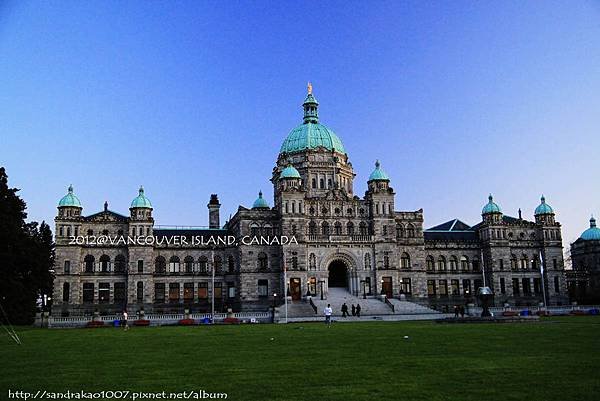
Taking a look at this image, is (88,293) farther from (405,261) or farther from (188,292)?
A: (405,261)

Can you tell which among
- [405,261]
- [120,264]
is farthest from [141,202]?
[405,261]

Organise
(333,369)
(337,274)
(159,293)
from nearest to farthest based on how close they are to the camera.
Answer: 1. (333,369)
2. (159,293)
3. (337,274)

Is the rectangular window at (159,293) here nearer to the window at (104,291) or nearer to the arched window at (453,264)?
the window at (104,291)

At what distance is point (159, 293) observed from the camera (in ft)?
279

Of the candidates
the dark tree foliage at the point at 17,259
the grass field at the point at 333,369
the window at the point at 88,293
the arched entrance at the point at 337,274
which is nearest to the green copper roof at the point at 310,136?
the arched entrance at the point at 337,274

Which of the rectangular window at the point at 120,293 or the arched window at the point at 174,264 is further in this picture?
the arched window at the point at 174,264

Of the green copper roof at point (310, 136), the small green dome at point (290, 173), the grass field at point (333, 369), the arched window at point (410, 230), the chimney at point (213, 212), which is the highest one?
Answer: the green copper roof at point (310, 136)

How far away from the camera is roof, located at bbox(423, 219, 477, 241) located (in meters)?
96.1

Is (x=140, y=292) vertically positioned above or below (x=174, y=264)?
below

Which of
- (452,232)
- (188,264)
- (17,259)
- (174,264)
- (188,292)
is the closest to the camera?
(17,259)

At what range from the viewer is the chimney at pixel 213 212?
98250mm

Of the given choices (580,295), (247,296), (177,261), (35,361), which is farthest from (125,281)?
(580,295)

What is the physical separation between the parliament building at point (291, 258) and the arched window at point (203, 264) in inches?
5.6

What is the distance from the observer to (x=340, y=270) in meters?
87.6
